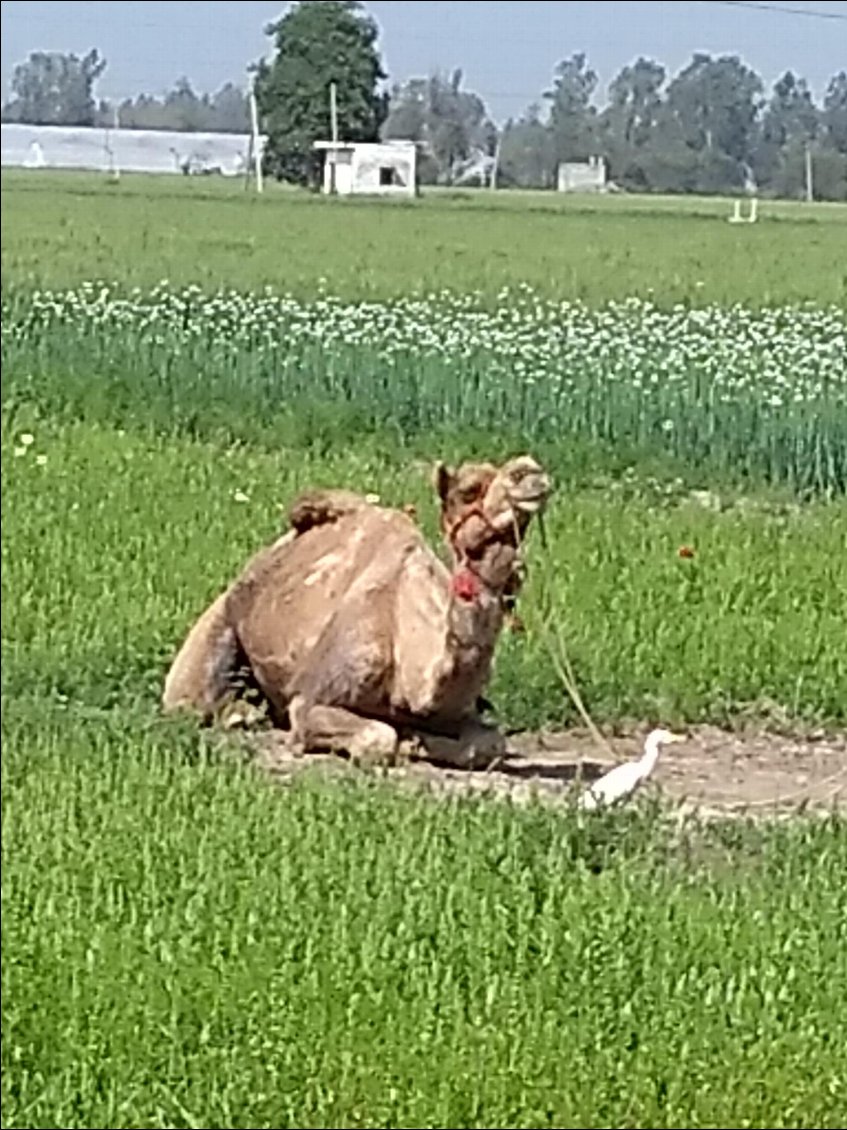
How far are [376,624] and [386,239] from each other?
2.96 metres

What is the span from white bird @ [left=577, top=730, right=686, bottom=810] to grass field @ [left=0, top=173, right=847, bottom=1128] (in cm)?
14

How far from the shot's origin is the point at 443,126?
5.65 meters

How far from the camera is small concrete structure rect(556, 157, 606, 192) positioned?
6520 mm

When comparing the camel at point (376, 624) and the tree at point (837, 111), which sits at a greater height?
the tree at point (837, 111)

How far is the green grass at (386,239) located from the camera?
453 centimetres

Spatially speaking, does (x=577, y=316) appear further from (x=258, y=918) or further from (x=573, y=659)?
(x=258, y=918)

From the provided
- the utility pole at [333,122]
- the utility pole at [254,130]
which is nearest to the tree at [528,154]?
the utility pole at [333,122]

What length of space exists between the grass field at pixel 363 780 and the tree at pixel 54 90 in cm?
10

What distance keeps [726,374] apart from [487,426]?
1.12m

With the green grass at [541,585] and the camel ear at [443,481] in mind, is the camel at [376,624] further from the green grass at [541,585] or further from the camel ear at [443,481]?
the green grass at [541,585]

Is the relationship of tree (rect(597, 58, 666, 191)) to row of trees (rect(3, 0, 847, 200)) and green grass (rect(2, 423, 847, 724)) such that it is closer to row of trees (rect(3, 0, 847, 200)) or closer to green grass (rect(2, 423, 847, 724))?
row of trees (rect(3, 0, 847, 200))

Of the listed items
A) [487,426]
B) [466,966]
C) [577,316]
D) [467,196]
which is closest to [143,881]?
[466,966]

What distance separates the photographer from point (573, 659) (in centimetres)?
837

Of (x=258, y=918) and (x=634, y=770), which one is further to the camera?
(x=634, y=770)
